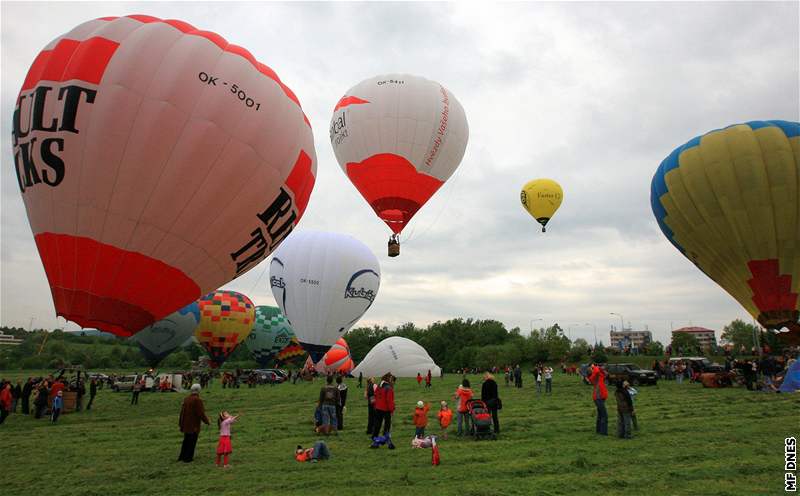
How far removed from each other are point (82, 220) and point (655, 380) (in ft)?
76.8

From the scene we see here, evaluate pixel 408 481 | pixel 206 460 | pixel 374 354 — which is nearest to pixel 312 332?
pixel 374 354

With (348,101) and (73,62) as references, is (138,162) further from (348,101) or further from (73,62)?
(348,101)

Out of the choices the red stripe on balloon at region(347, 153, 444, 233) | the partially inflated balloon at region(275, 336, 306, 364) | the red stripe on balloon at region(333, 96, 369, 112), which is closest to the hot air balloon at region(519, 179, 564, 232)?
the red stripe on balloon at region(347, 153, 444, 233)

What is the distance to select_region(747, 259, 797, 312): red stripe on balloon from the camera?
20.5 m

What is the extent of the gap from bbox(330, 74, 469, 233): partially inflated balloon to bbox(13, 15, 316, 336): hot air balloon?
1103 centimetres

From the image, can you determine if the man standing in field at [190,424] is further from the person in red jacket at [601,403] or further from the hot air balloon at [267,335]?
the hot air balloon at [267,335]

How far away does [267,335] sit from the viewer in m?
52.7

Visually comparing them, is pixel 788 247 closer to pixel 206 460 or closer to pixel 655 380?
pixel 655 380

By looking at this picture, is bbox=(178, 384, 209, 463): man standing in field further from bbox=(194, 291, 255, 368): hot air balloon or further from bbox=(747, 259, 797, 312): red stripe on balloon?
bbox=(194, 291, 255, 368): hot air balloon

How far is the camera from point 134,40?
395 inches

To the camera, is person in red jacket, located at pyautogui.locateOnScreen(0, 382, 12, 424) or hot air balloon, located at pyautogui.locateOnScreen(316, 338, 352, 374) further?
hot air balloon, located at pyautogui.locateOnScreen(316, 338, 352, 374)

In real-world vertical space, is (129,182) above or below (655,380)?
above

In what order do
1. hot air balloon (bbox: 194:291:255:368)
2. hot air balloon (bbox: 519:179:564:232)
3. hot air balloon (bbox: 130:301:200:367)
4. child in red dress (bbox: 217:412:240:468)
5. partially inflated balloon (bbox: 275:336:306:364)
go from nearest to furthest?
child in red dress (bbox: 217:412:240:468)
hot air balloon (bbox: 130:301:200:367)
hot air balloon (bbox: 519:179:564:232)
hot air balloon (bbox: 194:291:255:368)
partially inflated balloon (bbox: 275:336:306:364)

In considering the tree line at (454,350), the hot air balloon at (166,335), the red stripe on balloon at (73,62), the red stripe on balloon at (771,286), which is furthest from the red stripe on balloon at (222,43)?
the tree line at (454,350)
